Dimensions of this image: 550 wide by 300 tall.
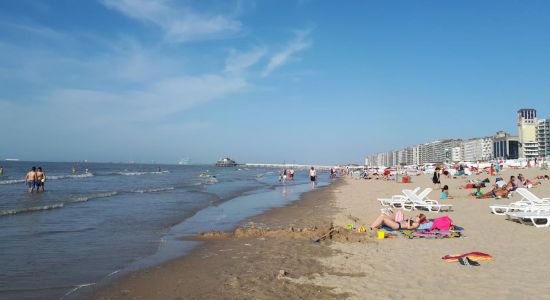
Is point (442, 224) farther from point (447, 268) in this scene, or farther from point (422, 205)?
point (422, 205)

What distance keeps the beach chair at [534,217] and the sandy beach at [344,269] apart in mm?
298

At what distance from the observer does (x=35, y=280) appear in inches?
255

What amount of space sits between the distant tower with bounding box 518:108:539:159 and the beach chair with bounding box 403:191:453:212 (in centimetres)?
11344

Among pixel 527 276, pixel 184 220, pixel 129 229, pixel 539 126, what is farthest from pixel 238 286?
pixel 539 126

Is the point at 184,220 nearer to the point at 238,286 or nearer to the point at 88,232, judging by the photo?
the point at 88,232

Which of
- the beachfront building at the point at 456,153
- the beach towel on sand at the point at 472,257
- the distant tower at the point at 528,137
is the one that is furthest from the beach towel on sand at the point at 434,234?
the beachfront building at the point at 456,153

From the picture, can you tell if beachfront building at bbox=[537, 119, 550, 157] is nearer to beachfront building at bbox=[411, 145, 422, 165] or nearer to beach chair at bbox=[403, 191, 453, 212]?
beachfront building at bbox=[411, 145, 422, 165]

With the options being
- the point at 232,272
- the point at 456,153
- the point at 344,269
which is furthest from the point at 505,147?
the point at 232,272

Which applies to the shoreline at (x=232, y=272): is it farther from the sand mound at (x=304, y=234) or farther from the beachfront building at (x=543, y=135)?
the beachfront building at (x=543, y=135)

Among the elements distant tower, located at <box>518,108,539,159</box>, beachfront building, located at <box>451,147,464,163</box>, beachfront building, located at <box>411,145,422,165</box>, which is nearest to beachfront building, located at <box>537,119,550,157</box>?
distant tower, located at <box>518,108,539,159</box>

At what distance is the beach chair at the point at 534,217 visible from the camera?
35.0ft

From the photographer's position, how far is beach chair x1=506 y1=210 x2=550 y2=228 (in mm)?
10656

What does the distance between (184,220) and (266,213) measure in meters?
3.34

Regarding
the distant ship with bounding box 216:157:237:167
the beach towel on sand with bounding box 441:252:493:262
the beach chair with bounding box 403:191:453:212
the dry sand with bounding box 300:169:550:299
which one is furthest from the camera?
the distant ship with bounding box 216:157:237:167
